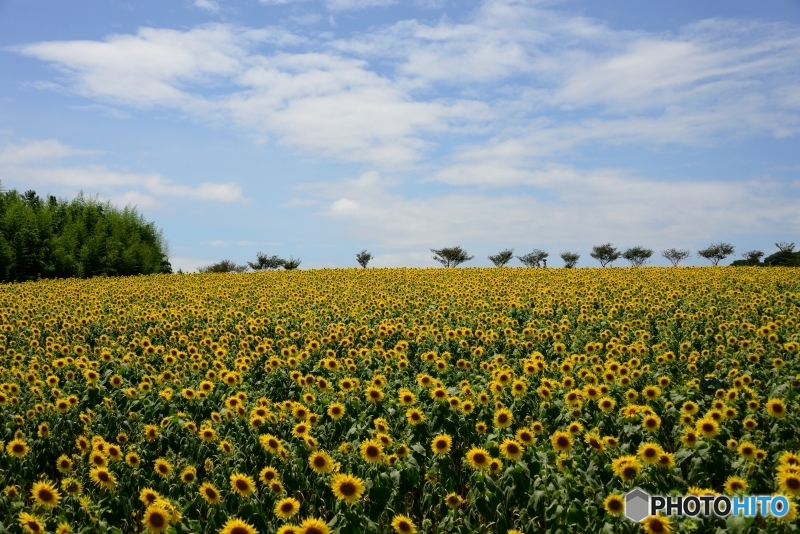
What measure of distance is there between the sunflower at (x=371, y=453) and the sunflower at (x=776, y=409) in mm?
4144

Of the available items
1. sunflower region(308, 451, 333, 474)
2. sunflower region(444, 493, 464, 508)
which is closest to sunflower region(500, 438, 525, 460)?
sunflower region(444, 493, 464, 508)

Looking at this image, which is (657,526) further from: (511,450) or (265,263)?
(265,263)

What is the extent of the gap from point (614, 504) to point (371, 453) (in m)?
2.07

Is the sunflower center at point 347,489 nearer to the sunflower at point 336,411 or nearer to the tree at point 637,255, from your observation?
the sunflower at point 336,411

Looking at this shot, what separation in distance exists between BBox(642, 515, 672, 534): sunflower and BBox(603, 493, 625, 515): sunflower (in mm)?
372

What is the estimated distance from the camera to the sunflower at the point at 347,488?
505cm

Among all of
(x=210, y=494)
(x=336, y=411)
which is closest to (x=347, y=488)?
(x=210, y=494)

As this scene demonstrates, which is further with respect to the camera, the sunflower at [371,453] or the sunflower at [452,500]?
the sunflower at [371,453]

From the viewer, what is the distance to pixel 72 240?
128ft

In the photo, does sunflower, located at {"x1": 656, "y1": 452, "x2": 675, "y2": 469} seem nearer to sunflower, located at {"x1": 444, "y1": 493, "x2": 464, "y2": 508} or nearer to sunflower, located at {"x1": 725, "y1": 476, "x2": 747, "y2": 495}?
sunflower, located at {"x1": 725, "y1": 476, "x2": 747, "y2": 495}

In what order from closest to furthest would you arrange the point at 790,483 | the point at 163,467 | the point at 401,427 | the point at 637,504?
the point at 790,483 < the point at 637,504 < the point at 163,467 < the point at 401,427

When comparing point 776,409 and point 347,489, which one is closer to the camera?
point 347,489

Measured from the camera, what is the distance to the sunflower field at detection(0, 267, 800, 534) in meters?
5.26

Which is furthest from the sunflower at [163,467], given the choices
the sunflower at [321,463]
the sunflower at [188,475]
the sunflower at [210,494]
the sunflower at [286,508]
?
the sunflower at [286,508]
